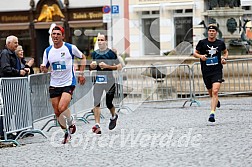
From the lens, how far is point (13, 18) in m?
43.3

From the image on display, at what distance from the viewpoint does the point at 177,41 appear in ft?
120

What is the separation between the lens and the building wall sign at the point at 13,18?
42.9 meters

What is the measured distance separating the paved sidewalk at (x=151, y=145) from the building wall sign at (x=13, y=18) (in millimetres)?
27204

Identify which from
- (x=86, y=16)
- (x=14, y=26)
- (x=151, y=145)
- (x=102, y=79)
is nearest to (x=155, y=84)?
(x=102, y=79)

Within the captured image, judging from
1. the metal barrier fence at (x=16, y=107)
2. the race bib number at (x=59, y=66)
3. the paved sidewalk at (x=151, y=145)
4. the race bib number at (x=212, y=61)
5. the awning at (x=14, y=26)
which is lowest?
the paved sidewalk at (x=151, y=145)

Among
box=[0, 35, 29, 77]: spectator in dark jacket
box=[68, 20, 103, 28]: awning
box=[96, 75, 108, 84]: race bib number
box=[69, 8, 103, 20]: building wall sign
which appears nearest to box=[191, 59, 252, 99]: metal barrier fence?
box=[96, 75, 108, 84]: race bib number

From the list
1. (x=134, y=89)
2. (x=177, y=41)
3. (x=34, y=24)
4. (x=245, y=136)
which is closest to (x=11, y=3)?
(x=34, y=24)

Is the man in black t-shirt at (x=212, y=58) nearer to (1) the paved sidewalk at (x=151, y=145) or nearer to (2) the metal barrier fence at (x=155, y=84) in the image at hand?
(1) the paved sidewalk at (x=151, y=145)

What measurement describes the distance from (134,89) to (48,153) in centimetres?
1077

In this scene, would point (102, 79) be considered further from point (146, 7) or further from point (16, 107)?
point (146, 7)

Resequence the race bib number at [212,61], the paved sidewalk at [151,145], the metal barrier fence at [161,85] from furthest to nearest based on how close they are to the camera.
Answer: the metal barrier fence at [161,85], the race bib number at [212,61], the paved sidewalk at [151,145]

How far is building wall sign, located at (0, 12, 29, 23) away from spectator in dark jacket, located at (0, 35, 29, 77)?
29.2 m

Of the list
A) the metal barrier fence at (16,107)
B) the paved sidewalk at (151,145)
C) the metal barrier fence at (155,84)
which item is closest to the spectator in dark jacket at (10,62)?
the metal barrier fence at (16,107)

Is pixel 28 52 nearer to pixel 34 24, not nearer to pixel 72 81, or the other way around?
pixel 34 24
